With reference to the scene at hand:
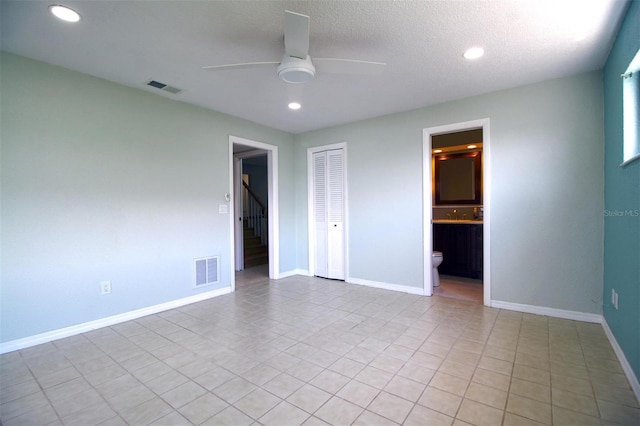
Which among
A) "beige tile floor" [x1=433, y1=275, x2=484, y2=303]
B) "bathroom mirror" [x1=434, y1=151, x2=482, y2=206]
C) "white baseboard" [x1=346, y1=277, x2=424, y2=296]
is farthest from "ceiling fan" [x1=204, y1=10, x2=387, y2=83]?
"bathroom mirror" [x1=434, y1=151, x2=482, y2=206]

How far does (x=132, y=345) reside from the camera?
2.62 m

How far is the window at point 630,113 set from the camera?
6.95 ft

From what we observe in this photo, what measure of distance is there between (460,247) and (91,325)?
5.15 meters

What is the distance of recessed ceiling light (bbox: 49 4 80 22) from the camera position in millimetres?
1945

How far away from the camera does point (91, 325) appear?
2.94m

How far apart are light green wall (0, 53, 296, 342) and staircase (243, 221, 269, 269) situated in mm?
2629

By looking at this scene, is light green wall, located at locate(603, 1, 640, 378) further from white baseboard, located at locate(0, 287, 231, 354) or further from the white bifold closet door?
white baseboard, located at locate(0, 287, 231, 354)

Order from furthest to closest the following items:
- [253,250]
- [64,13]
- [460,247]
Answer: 1. [253,250]
2. [460,247]
3. [64,13]

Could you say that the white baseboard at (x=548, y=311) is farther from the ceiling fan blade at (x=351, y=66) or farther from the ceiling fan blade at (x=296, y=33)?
the ceiling fan blade at (x=296, y=33)

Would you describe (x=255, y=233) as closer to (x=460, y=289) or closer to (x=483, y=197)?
(x=460, y=289)

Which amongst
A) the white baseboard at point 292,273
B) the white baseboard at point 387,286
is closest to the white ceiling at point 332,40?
the white baseboard at point 387,286

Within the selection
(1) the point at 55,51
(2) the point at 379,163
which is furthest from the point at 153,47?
(2) the point at 379,163

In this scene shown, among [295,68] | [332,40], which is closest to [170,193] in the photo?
[295,68]

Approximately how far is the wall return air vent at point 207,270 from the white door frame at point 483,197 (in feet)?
9.57
